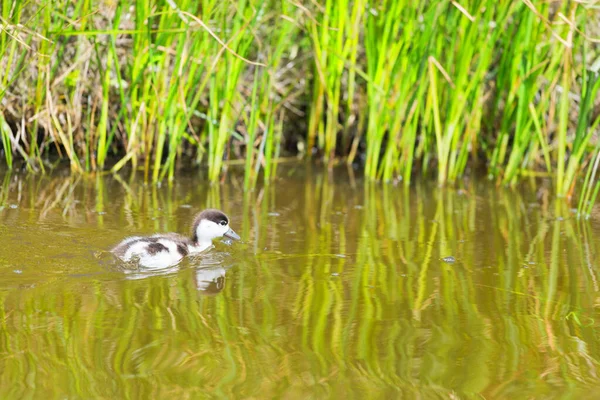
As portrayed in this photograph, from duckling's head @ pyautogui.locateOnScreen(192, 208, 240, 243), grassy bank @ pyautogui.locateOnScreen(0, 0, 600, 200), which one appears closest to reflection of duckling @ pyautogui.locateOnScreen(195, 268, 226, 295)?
duckling's head @ pyautogui.locateOnScreen(192, 208, 240, 243)

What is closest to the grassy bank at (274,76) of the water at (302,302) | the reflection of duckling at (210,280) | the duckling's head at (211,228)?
the water at (302,302)

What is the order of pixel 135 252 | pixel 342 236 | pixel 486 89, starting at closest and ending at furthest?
pixel 135 252 < pixel 342 236 < pixel 486 89

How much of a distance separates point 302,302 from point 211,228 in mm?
1341

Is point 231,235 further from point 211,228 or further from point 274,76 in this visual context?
point 274,76

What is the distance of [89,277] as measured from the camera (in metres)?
4.72

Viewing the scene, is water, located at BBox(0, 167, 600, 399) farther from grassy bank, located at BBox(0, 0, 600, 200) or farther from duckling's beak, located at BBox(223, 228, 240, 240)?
grassy bank, located at BBox(0, 0, 600, 200)

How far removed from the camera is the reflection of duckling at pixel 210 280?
15.2 ft

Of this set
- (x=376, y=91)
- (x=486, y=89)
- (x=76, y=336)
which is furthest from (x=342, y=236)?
(x=486, y=89)

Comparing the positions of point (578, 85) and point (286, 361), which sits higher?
point (578, 85)

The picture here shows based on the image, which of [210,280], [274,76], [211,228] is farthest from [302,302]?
[274,76]

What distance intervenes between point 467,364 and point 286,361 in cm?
70

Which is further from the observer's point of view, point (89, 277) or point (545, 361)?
point (89, 277)

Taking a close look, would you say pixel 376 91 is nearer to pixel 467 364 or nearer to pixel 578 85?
pixel 578 85

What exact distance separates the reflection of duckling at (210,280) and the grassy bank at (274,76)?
80.4 inches
